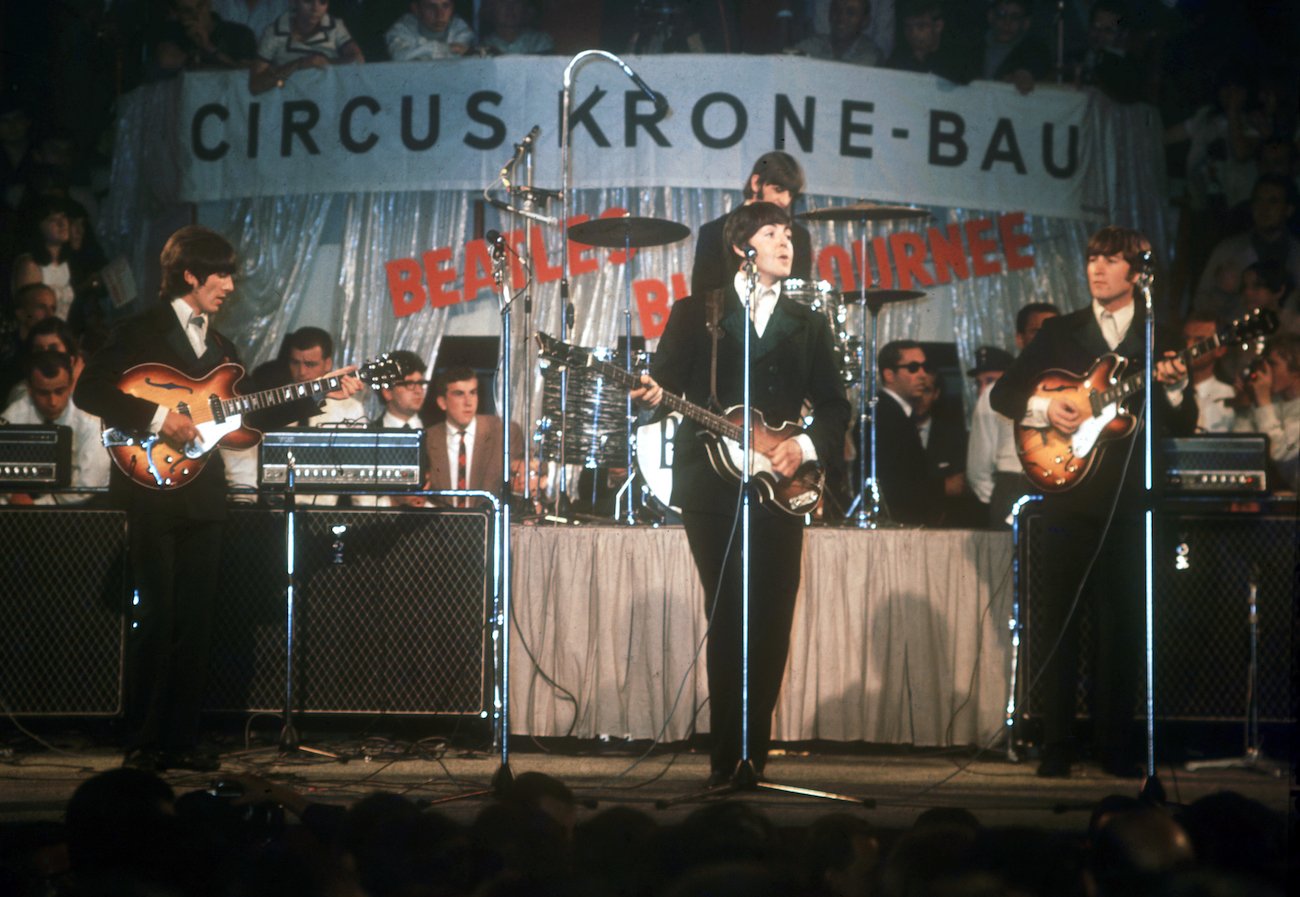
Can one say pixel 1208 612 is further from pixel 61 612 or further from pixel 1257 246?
pixel 61 612

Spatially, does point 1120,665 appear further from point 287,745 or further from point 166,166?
point 166,166

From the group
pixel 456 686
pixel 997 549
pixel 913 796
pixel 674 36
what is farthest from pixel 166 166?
pixel 913 796

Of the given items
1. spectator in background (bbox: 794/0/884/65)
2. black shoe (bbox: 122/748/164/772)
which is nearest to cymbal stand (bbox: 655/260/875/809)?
black shoe (bbox: 122/748/164/772)

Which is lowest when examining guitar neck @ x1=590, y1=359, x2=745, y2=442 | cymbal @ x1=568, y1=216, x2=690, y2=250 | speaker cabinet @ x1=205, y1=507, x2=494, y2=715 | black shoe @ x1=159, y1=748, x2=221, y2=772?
black shoe @ x1=159, y1=748, x2=221, y2=772

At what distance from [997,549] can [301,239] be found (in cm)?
636

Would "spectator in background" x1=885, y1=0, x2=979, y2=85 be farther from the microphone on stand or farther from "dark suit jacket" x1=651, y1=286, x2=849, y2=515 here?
"dark suit jacket" x1=651, y1=286, x2=849, y2=515

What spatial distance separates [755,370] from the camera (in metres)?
5.43

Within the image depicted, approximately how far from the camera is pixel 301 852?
323 cm

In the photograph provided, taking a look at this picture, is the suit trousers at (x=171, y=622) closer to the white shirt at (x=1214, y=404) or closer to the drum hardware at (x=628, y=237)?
the drum hardware at (x=628, y=237)

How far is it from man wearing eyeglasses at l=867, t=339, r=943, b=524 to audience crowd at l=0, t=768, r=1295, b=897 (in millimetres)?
5106

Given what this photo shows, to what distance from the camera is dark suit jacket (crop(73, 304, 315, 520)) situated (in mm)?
5812

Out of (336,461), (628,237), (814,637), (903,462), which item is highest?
(628,237)

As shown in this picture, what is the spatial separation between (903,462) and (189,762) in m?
5.01

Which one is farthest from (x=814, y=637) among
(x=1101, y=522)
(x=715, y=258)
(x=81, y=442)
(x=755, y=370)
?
(x=81, y=442)
